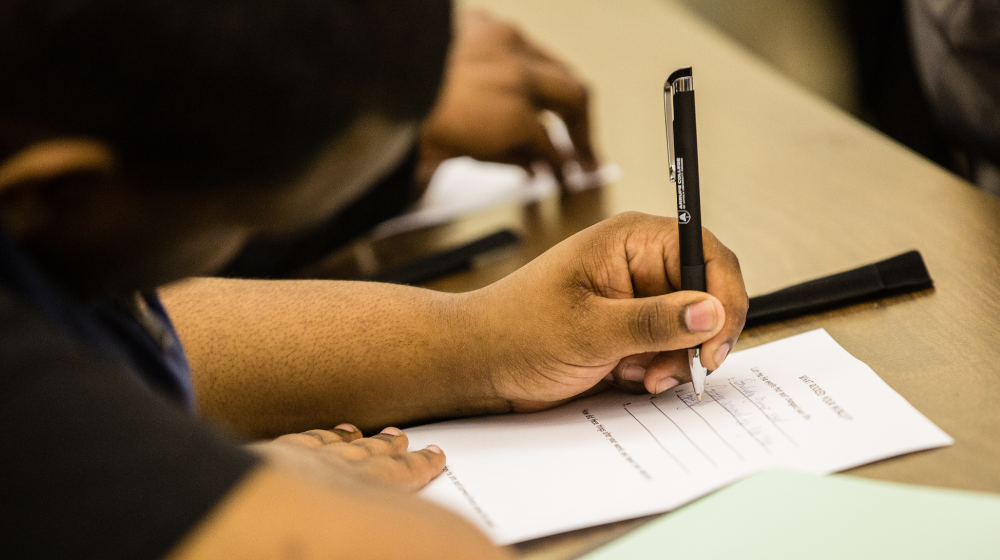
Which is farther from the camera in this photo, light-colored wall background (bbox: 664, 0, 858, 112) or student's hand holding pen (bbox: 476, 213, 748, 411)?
light-colored wall background (bbox: 664, 0, 858, 112)

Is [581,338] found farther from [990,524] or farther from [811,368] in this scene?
[990,524]

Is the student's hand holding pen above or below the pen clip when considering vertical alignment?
below

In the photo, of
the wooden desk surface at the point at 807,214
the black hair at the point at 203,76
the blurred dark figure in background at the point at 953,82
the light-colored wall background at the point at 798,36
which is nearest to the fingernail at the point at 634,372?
the wooden desk surface at the point at 807,214

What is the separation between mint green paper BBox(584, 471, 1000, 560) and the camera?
19.6 inches

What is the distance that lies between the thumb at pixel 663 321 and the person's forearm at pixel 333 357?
0.37 feet

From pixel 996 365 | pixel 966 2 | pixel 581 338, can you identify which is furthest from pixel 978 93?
pixel 581 338

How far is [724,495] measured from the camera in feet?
1.84

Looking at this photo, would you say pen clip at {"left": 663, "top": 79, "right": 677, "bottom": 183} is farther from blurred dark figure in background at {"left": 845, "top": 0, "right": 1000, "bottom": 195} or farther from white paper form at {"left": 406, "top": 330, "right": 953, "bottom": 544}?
blurred dark figure in background at {"left": 845, "top": 0, "right": 1000, "bottom": 195}

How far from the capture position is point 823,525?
0.52 meters

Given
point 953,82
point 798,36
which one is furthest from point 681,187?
point 798,36

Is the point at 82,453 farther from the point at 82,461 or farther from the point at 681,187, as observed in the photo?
the point at 681,187

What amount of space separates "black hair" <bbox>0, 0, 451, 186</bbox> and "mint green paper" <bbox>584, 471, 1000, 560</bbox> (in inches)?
12.4

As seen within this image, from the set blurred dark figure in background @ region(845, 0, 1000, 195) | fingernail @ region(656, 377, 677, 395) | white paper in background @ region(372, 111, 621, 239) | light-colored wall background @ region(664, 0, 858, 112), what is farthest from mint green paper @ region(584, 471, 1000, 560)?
light-colored wall background @ region(664, 0, 858, 112)

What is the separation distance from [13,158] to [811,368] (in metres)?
0.55
